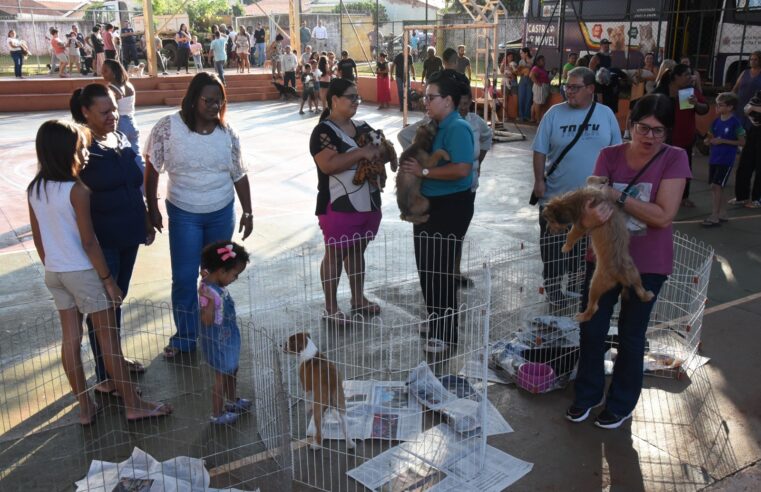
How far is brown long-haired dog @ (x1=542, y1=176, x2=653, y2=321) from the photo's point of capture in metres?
3.15

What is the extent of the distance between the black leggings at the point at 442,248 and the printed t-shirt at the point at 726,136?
171 inches

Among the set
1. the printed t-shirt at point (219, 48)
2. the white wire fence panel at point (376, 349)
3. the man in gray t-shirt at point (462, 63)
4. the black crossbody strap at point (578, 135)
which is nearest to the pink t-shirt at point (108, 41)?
the printed t-shirt at point (219, 48)

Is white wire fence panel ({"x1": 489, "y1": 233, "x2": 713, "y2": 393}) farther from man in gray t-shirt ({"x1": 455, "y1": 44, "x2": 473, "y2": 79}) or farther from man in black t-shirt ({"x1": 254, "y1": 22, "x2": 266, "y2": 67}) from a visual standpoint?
man in black t-shirt ({"x1": 254, "y1": 22, "x2": 266, "y2": 67})

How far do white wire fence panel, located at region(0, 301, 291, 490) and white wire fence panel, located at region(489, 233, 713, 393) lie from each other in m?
1.65

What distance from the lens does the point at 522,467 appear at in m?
3.24

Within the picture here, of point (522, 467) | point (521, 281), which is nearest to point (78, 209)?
point (522, 467)

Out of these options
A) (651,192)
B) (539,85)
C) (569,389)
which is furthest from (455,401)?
(539,85)

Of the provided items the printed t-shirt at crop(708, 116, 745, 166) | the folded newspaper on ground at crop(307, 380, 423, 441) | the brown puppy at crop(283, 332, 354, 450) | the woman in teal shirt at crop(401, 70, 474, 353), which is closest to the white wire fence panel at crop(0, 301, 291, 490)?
the brown puppy at crop(283, 332, 354, 450)

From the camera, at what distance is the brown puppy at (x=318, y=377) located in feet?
10.3

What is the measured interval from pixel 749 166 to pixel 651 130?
19.8ft

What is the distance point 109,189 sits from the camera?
3596 mm

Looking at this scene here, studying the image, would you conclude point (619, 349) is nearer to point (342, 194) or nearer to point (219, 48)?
point (342, 194)

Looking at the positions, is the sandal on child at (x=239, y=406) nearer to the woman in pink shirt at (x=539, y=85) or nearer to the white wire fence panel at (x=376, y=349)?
the white wire fence panel at (x=376, y=349)

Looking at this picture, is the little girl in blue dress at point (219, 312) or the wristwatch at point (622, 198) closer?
the wristwatch at point (622, 198)
